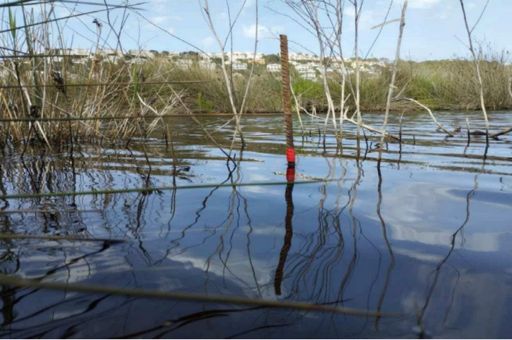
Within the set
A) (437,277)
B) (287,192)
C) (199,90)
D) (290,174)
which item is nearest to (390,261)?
(437,277)

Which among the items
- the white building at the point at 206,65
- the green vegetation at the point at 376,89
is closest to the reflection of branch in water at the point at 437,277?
the green vegetation at the point at 376,89

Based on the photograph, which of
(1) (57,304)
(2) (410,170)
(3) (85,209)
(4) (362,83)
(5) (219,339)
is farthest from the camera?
(4) (362,83)

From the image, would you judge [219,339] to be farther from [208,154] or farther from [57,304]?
[208,154]

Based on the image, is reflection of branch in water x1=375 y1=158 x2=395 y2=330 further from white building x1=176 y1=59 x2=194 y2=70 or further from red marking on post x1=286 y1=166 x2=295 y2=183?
white building x1=176 y1=59 x2=194 y2=70

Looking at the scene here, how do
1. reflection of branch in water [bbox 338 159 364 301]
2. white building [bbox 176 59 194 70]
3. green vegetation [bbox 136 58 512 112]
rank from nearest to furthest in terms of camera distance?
1. reflection of branch in water [bbox 338 159 364 301]
2. green vegetation [bbox 136 58 512 112]
3. white building [bbox 176 59 194 70]

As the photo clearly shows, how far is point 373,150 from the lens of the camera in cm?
407

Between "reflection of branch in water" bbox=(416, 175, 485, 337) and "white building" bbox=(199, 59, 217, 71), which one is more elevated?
"white building" bbox=(199, 59, 217, 71)

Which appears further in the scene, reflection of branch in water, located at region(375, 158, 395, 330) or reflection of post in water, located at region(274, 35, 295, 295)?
reflection of post in water, located at region(274, 35, 295, 295)

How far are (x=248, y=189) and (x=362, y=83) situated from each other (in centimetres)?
1225

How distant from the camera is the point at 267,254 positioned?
137 centimetres

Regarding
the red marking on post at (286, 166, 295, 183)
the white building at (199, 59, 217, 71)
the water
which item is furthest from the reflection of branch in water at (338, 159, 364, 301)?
the white building at (199, 59, 217, 71)

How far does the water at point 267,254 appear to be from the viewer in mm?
954

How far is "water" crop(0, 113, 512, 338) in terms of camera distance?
0.95 metres

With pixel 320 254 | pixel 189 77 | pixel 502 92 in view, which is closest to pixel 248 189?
pixel 320 254
